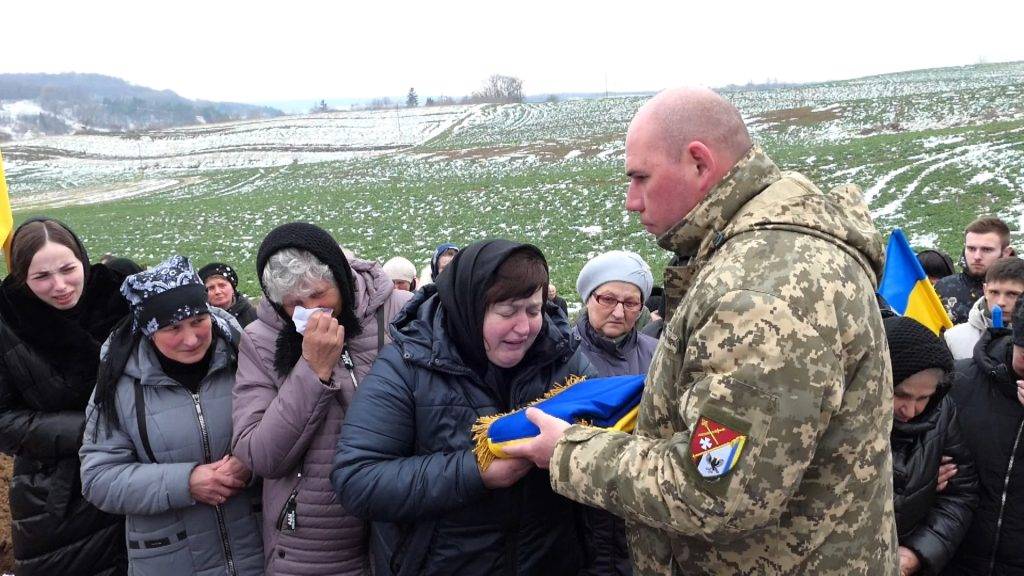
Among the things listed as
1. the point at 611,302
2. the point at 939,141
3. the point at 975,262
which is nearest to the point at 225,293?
the point at 611,302

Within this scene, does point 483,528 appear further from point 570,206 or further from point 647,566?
point 570,206

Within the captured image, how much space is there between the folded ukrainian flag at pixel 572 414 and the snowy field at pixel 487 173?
30.5 ft

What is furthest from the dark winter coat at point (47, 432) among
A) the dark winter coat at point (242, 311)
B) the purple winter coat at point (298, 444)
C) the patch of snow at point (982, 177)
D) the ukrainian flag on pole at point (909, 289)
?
the patch of snow at point (982, 177)

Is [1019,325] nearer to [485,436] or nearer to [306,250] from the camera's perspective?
[485,436]

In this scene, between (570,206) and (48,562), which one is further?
(570,206)

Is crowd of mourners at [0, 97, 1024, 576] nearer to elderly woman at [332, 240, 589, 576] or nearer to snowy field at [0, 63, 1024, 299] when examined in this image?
elderly woman at [332, 240, 589, 576]

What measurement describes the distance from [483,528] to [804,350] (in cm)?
125

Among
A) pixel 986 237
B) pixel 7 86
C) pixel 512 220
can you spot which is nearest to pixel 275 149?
pixel 512 220

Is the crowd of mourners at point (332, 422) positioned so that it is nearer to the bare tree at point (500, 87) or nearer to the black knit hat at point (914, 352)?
the black knit hat at point (914, 352)

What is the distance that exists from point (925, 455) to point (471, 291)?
2.03 metres

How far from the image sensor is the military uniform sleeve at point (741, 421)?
1.47m

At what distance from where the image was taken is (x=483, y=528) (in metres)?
2.21

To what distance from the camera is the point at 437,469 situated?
2.08 meters

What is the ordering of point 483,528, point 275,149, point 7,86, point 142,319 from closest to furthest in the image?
point 483,528
point 142,319
point 275,149
point 7,86
